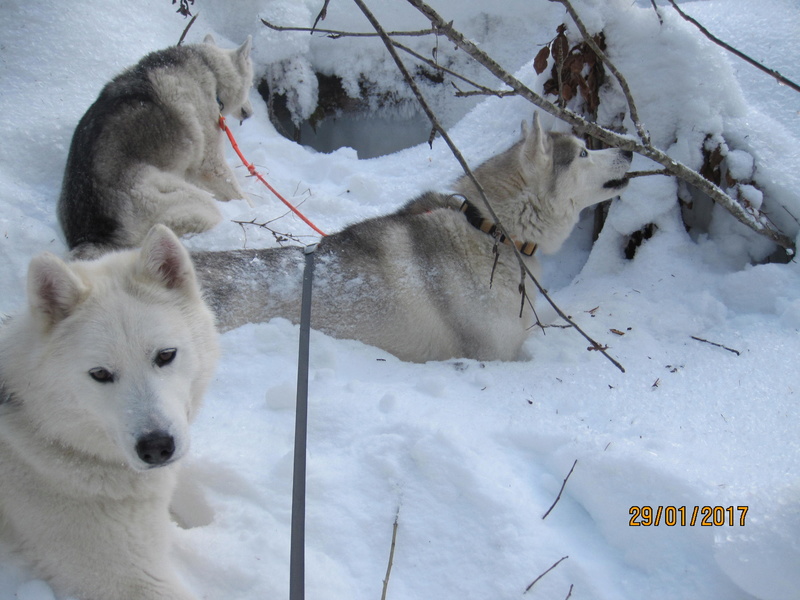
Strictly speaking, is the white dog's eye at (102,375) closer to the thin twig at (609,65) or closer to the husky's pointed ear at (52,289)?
the husky's pointed ear at (52,289)

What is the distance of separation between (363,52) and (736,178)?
559cm

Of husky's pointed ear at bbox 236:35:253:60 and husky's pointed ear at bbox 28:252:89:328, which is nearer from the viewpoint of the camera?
husky's pointed ear at bbox 28:252:89:328

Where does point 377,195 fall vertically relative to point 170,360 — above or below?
below

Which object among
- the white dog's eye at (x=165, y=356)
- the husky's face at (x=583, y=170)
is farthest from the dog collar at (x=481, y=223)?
the white dog's eye at (x=165, y=356)

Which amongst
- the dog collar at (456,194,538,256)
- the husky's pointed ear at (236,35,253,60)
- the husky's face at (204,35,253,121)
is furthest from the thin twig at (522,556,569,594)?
the husky's pointed ear at (236,35,253,60)

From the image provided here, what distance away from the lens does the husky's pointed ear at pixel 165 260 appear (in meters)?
1.67

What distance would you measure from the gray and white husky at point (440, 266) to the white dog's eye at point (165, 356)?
148 centimetres

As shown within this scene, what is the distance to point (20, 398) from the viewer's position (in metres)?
1.58

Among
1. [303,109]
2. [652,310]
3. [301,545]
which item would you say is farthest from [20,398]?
[303,109]

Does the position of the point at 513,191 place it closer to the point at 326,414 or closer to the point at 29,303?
the point at 326,414

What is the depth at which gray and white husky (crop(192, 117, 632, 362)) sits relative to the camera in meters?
3.24
